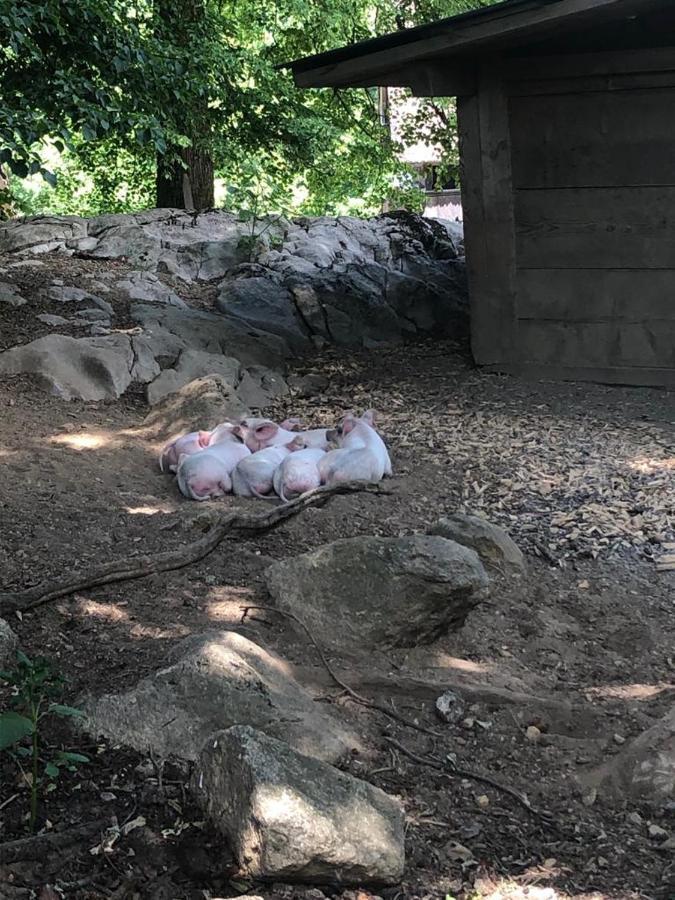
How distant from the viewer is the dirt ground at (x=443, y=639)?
2.29 meters

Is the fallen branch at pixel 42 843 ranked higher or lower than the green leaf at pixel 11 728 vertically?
lower

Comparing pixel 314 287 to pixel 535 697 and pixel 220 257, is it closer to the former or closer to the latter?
pixel 220 257

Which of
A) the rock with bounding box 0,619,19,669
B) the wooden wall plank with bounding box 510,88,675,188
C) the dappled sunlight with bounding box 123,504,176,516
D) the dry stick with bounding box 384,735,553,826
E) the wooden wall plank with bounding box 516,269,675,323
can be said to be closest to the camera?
the dry stick with bounding box 384,735,553,826

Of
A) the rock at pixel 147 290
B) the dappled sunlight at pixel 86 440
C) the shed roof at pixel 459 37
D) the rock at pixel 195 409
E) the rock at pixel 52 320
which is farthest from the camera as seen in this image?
the rock at pixel 147 290

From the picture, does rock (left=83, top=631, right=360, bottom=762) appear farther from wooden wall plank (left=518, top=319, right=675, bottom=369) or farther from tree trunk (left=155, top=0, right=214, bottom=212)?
tree trunk (left=155, top=0, right=214, bottom=212)

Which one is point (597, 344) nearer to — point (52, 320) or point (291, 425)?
point (291, 425)

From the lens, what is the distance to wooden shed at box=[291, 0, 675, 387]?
21.3 feet

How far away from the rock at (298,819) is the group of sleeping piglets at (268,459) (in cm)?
269

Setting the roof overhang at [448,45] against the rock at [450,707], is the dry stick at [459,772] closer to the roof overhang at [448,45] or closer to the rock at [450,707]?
the rock at [450,707]

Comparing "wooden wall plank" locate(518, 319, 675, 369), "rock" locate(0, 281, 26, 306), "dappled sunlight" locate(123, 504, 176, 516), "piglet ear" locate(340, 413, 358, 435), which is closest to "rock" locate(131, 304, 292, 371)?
"rock" locate(0, 281, 26, 306)

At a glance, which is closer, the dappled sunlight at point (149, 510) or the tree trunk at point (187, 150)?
the dappled sunlight at point (149, 510)

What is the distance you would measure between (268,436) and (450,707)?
260 cm

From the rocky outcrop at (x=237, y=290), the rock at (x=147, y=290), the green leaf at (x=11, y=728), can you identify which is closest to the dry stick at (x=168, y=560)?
the green leaf at (x=11, y=728)

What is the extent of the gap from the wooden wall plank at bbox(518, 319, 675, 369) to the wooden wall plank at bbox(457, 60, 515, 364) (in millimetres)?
166
